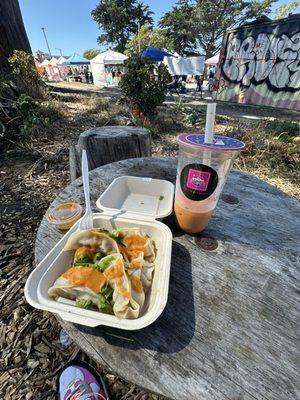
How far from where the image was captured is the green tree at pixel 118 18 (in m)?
28.6

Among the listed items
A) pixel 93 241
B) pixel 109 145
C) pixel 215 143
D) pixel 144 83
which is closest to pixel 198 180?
pixel 215 143

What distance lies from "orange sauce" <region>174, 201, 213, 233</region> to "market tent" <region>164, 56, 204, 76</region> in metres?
16.0

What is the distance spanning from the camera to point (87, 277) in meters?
0.70

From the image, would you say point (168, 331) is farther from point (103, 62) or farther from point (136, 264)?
point (103, 62)

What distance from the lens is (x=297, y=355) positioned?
2.15 feet

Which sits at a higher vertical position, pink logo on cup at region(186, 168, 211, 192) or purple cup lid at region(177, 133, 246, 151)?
purple cup lid at region(177, 133, 246, 151)

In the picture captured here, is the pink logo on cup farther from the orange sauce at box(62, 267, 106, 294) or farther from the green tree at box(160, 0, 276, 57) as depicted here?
the green tree at box(160, 0, 276, 57)

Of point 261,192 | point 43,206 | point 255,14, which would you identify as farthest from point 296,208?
point 255,14

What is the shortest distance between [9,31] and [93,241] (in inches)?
322

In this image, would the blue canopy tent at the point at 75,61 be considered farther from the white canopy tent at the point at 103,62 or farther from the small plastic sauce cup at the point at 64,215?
the small plastic sauce cup at the point at 64,215

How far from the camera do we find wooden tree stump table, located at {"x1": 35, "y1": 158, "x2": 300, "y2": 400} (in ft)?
1.98

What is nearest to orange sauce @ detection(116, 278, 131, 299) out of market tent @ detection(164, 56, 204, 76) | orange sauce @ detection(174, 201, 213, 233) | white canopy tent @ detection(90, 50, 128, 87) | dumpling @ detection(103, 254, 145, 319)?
dumpling @ detection(103, 254, 145, 319)

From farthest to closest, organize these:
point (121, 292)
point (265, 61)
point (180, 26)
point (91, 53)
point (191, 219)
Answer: point (91, 53) < point (180, 26) < point (265, 61) < point (191, 219) < point (121, 292)

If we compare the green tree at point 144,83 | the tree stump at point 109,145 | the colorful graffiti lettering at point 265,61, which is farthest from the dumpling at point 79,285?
the colorful graffiti lettering at point 265,61
